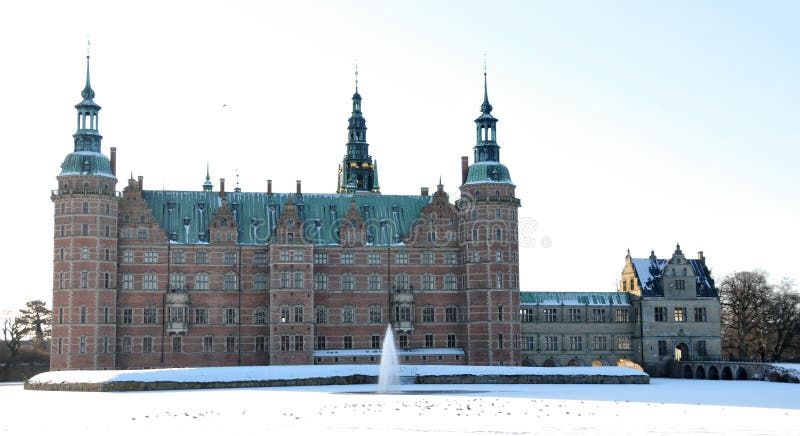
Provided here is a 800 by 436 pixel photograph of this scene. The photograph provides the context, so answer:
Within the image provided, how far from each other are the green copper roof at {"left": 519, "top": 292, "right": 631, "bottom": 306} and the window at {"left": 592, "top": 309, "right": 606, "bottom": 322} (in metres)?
0.65

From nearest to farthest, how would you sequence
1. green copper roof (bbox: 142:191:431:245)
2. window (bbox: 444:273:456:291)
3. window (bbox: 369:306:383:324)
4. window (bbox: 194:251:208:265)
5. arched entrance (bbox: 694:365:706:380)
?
window (bbox: 194:251:208:265), green copper roof (bbox: 142:191:431:245), window (bbox: 369:306:383:324), window (bbox: 444:273:456:291), arched entrance (bbox: 694:365:706:380)

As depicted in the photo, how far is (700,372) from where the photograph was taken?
98062 mm

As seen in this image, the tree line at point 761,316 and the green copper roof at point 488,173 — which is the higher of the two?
the green copper roof at point 488,173

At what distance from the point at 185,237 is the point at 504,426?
54.3m

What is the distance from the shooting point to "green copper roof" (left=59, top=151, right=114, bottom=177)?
90562mm

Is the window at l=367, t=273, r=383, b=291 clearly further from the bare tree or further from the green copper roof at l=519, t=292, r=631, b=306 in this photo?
the bare tree

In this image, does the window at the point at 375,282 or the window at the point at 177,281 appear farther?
the window at the point at 375,282

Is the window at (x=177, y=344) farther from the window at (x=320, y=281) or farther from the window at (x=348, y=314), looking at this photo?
the window at (x=348, y=314)

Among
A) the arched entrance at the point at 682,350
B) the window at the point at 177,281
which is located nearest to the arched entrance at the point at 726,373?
the arched entrance at the point at 682,350

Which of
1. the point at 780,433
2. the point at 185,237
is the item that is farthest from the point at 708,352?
the point at 780,433

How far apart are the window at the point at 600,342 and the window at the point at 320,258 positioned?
26405 millimetres

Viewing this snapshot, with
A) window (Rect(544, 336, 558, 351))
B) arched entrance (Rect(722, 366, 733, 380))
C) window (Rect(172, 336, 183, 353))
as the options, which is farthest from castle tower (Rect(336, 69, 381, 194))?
arched entrance (Rect(722, 366, 733, 380))

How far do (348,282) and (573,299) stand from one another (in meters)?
21.9

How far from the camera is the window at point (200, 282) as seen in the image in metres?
93.3
